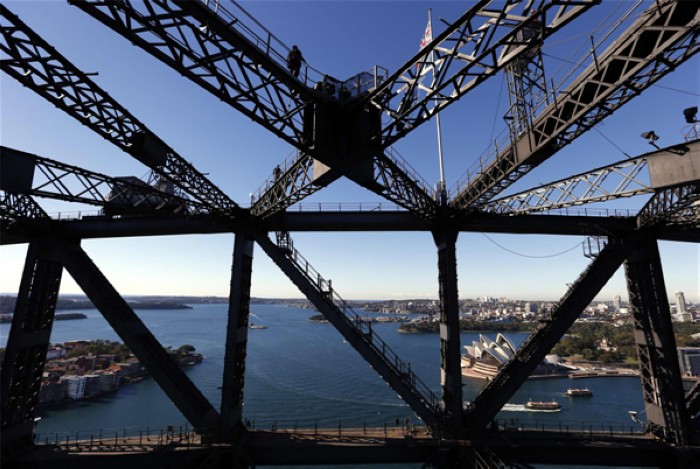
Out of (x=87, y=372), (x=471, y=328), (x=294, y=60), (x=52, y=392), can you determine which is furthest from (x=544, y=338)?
(x=471, y=328)

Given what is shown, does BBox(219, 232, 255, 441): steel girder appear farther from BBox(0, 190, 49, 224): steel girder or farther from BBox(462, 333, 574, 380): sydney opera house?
BBox(462, 333, 574, 380): sydney opera house

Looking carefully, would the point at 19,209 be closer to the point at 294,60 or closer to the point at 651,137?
the point at 294,60

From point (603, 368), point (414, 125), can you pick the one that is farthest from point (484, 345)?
point (414, 125)

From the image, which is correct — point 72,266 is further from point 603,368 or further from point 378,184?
point 603,368

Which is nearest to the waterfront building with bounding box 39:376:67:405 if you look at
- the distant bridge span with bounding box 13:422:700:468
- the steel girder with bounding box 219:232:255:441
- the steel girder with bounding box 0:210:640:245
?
the steel girder with bounding box 0:210:640:245

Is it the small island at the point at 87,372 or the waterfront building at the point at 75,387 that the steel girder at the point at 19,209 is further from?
the waterfront building at the point at 75,387

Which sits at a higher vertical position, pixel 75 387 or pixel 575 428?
pixel 575 428

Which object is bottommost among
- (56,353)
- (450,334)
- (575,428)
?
(56,353)
